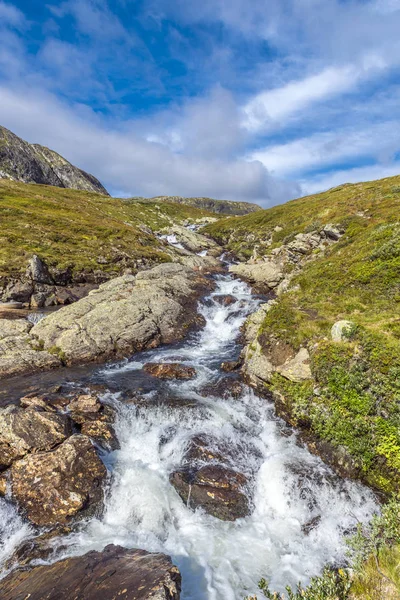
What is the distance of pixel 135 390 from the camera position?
1969 centimetres

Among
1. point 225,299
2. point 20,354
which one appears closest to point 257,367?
point 20,354

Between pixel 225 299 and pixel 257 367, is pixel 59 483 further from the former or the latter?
pixel 225 299

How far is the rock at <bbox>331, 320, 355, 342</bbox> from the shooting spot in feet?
55.4

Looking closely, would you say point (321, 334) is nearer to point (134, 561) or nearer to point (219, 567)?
point (219, 567)

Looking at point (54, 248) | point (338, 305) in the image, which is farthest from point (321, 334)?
point (54, 248)

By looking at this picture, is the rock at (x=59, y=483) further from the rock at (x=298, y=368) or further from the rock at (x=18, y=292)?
the rock at (x=18, y=292)

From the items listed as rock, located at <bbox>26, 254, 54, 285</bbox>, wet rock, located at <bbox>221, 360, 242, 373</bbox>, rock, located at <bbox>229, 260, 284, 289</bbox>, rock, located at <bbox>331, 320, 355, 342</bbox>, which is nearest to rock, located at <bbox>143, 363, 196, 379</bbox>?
wet rock, located at <bbox>221, 360, 242, 373</bbox>

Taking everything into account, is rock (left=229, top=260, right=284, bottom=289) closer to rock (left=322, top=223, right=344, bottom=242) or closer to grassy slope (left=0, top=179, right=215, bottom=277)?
rock (left=322, top=223, right=344, bottom=242)

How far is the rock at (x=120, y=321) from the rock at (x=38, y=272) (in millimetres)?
9947

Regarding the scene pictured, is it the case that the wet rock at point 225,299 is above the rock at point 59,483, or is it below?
above

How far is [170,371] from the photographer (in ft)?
73.2

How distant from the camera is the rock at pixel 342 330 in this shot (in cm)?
1688

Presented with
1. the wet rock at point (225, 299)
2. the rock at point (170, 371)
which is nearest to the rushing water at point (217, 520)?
the rock at point (170, 371)

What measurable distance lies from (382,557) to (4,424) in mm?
15456
